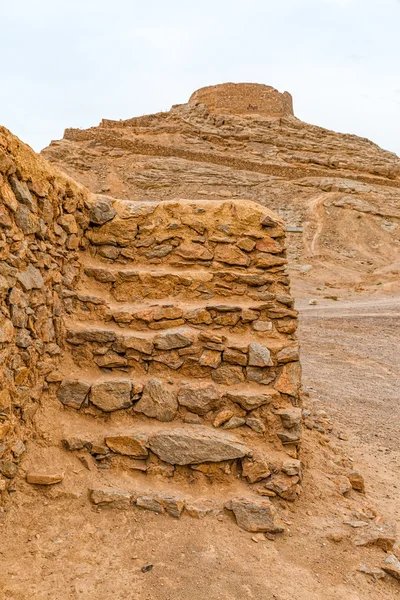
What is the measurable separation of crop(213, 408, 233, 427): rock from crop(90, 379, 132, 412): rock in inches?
29.4

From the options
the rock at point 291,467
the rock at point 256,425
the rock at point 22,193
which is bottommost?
the rock at point 291,467

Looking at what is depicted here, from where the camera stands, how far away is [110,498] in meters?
3.38

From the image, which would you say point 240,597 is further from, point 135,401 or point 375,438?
point 375,438

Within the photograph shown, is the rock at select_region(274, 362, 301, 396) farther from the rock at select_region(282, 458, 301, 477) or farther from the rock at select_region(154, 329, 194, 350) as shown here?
the rock at select_region(154, 329, 194, 350)

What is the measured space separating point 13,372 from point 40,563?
4.17 feet

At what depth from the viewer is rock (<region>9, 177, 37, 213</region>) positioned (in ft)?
11.5

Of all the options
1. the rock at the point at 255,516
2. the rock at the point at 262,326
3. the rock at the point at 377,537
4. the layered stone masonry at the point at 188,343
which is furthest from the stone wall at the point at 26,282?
the rock at the point at 377,537

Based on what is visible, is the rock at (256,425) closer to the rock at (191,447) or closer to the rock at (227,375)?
the rock at (191,447)

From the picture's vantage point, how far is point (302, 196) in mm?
24906

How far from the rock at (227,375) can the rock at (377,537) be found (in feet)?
5.09

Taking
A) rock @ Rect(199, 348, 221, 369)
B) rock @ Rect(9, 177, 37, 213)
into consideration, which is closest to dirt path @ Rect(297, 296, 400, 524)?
rock @ Rect(199, 348, 221, 369)

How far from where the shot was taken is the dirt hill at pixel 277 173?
70.9 ft

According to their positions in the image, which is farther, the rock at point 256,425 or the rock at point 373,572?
the rock at point 256,425

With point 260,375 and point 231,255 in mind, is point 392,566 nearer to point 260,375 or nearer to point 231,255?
point 260,375
